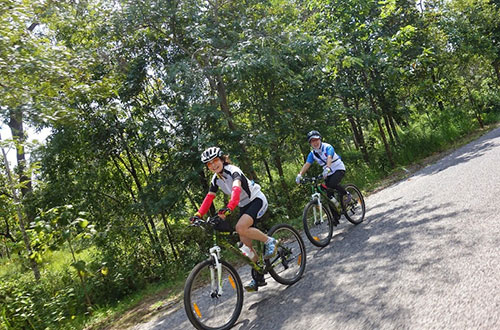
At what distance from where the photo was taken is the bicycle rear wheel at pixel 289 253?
4.89m

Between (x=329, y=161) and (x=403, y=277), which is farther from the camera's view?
(x=329, y=161)

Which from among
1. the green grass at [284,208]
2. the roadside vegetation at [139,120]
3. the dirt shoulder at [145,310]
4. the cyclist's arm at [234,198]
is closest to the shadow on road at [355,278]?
the cyclist's arm at [234,198]

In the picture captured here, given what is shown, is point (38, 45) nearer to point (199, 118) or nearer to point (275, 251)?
point (199, 118)

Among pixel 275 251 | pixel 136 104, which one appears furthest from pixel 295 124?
pixel 275 251

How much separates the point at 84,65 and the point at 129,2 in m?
2.60

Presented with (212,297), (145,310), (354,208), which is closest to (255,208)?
(212,297)

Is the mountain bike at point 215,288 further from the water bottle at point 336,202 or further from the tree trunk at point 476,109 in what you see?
the tree trunk at point 476,109

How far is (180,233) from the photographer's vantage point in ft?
36.9

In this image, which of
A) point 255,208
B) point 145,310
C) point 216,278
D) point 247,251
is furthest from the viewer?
point 145,310

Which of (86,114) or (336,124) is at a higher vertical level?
(86,114)

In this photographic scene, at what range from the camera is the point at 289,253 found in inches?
196

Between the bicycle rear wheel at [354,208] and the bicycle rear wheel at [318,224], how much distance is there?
62cm

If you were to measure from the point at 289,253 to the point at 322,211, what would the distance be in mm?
1542

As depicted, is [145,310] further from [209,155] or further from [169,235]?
[169,235]
